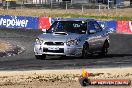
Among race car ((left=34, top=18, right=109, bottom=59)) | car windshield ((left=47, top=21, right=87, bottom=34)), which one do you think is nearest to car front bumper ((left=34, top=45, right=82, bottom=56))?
race car ((left=34, top=18, right=109, bottom=59))

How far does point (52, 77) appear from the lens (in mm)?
14758

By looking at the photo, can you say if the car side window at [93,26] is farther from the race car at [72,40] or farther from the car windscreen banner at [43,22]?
the car windscreen banner at [43,22]

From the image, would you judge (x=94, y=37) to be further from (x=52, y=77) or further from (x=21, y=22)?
(x=21, y=22)

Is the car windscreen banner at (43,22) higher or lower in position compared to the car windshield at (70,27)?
lower

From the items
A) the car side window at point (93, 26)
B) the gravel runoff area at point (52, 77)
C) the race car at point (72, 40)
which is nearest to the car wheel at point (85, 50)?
the race car at point (72, 40)

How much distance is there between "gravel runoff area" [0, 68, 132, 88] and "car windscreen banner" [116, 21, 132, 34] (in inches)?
1107

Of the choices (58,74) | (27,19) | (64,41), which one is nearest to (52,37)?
(64,41)

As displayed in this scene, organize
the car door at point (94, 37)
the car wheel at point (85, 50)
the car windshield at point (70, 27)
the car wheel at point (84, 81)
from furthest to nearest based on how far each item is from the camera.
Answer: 1. the car door at point (94, 37)
2. the car windshield at point (70, 27)
3. the car wheel at point (85, 50)
4. the car wheel at point (84, 81)

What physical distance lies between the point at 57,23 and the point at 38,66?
14.3ft

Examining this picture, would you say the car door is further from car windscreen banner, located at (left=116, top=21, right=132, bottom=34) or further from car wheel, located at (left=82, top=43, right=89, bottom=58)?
car windscreen banner, located at (left=116, top=21, right=132, bottom=34)

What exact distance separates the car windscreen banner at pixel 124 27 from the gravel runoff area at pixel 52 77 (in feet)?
92.2

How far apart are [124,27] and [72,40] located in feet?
81.9

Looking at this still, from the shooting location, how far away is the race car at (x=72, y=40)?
67.2 ft

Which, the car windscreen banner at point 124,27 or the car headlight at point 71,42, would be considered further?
the car windscreen banner at point 124,27
